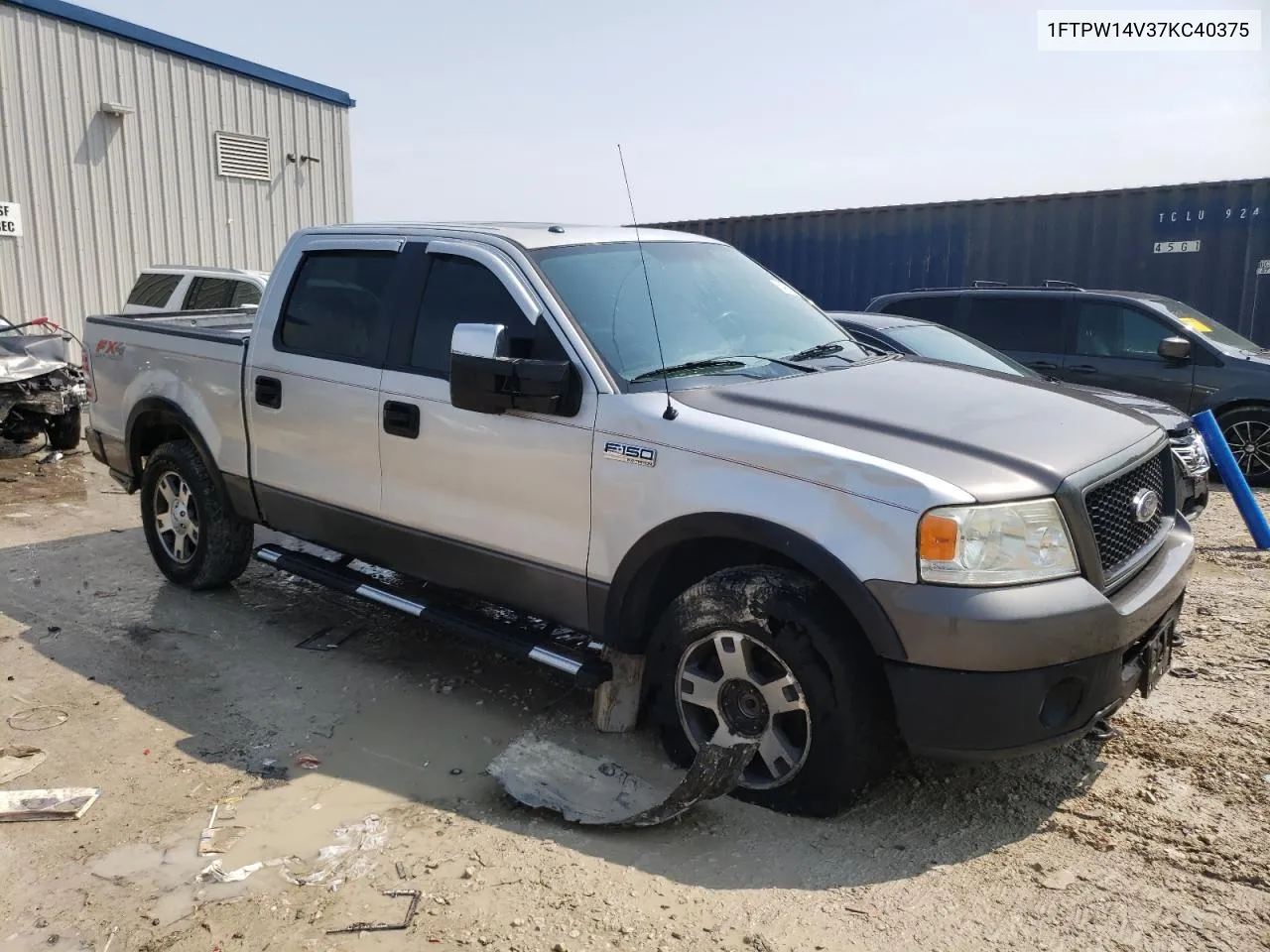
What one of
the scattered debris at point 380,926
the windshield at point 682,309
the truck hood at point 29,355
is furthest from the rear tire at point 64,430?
the scattered debris at point 380,926

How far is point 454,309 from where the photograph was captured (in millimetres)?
4266

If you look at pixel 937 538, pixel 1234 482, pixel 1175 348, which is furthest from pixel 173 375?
pixel 1175 348

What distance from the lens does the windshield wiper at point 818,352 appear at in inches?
165

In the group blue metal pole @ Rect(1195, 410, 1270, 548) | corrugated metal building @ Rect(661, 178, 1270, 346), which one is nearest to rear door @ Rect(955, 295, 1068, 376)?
blue metal pole @ Rect(1195, 410, 1270, 548)

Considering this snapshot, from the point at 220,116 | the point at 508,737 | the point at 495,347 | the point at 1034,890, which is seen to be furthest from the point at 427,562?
the point at 220,116

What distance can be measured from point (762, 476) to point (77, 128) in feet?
46.3

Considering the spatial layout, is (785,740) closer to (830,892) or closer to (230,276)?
(830,892)

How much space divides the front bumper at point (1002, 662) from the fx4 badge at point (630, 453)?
2.92 feet

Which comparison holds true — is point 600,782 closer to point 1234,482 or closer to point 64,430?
point 1234,482

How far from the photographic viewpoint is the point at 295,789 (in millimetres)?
3730

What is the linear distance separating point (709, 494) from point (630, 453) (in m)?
0.35

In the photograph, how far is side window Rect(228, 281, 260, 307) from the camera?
1043 cm

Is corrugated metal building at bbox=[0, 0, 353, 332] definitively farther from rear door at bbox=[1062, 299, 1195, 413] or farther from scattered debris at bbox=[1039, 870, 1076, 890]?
scattered debris at bbox=[1039, 870, 1076, 890]

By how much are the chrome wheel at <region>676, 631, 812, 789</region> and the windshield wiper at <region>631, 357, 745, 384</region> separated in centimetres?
96
